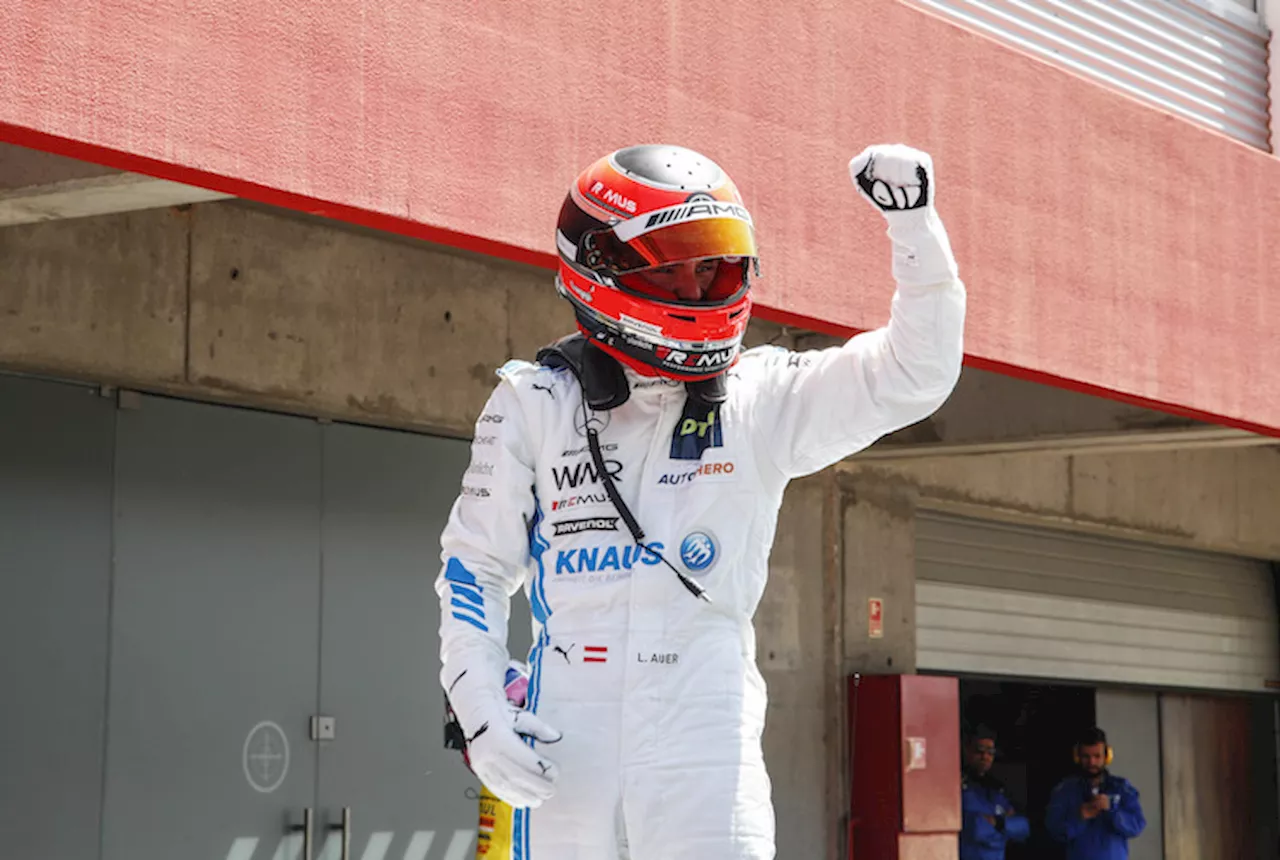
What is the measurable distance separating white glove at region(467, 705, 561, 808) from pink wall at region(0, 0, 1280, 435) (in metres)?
2.11

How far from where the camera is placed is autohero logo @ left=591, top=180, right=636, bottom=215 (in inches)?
136

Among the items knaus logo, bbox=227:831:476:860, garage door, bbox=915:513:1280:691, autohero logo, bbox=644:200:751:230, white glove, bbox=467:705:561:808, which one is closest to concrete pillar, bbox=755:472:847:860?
garage door, bbox=915:513:1280:691

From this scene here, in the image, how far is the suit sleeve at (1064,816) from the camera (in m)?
12.5

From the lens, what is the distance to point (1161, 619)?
14430mm

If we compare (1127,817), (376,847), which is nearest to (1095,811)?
A: (1127,817)

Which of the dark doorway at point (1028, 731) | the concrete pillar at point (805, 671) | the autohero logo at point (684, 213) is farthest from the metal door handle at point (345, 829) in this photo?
the dark doorway at point (1028, 731)

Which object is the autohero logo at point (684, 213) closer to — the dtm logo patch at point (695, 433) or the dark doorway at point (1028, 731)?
the dtm logo patch at point (695, 433)

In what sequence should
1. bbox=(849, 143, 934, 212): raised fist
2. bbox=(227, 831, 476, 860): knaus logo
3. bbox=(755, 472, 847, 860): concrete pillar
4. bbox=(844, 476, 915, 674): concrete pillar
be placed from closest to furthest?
bbox=(849, 143, 934, 212): raised fist → bbox=(227, 831, 476, 860): knaus logo → bbox=(755, 472, 847, 860): concrete pillar → bbox=(844, 476, 915, 674): concrete pillar

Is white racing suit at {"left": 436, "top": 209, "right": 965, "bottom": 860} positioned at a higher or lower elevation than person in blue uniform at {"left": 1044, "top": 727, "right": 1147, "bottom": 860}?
higher

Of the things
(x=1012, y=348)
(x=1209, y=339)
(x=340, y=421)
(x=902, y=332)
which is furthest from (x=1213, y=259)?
(x=902, y=332)

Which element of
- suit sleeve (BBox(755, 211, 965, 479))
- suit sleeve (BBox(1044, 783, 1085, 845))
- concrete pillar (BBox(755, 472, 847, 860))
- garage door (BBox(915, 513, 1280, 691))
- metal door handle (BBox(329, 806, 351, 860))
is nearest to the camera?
suit sleeve (BBox(755, 211, 965, 479))

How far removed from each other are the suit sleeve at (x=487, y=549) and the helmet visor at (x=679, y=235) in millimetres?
359

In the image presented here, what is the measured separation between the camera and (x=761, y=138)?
21.7ft

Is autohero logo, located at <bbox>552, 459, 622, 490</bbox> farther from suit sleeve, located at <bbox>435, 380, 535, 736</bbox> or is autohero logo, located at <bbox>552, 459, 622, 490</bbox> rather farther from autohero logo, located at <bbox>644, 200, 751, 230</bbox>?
autohero logo, located at <bbox>644, 200, 751, 230</bbox>
